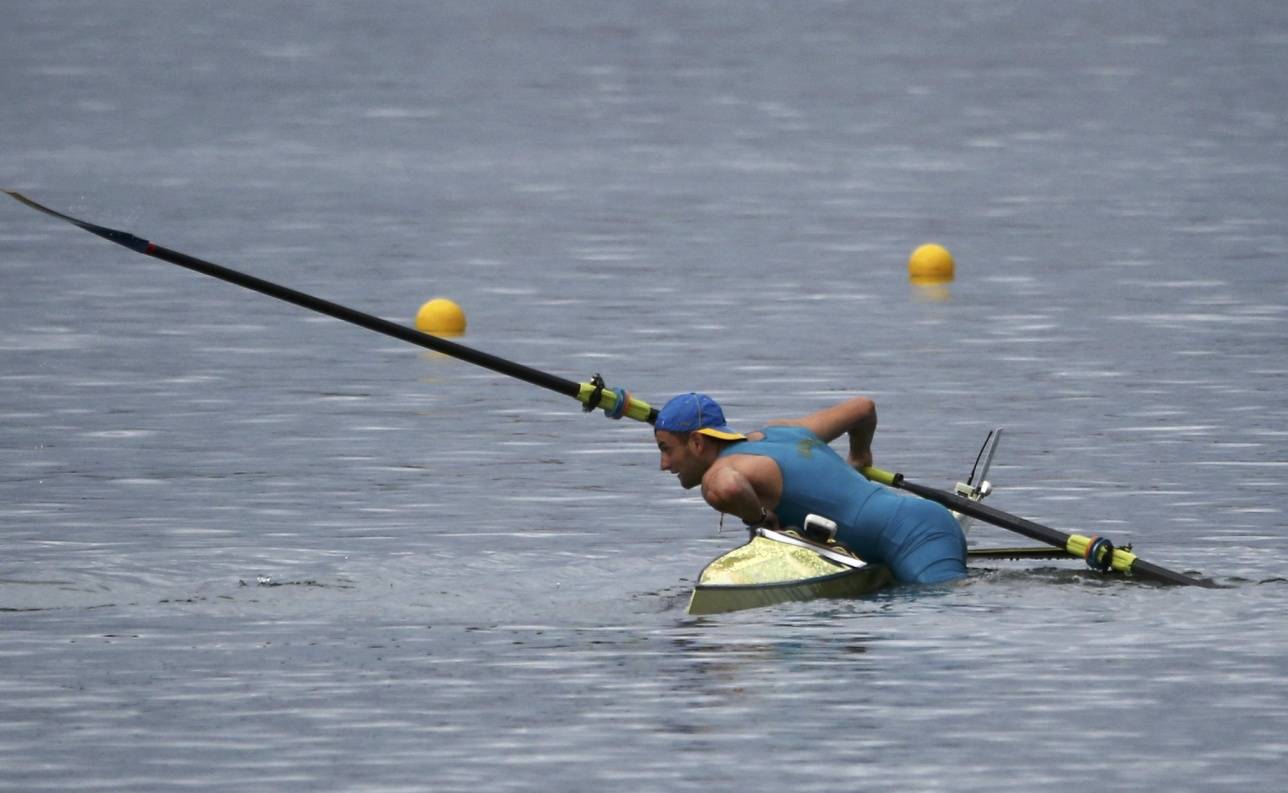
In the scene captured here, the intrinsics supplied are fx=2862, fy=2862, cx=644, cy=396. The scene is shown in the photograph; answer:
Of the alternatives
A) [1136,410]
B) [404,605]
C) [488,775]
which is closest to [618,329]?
[1136,410]

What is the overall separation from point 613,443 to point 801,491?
6.74 meters

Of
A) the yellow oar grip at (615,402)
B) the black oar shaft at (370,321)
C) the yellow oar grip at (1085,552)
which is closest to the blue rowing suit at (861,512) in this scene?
the yellow oar grip at (1085,552)

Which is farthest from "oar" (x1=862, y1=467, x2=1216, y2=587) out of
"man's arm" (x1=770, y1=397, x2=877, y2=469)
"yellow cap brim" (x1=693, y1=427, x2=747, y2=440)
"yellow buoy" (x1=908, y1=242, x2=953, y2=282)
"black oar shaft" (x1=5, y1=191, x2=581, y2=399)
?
"yellow buoy" (x1=908, y1=242, x2=953, y2=282)

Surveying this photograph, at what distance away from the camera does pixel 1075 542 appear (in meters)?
15.9

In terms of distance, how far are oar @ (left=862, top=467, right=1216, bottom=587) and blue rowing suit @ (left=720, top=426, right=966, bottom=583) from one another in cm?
52

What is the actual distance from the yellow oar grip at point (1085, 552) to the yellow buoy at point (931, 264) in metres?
15.3

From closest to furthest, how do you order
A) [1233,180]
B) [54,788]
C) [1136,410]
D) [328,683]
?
[54,788], [328,683], [1136,410], [1233,180]

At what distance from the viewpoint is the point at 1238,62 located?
62.3m

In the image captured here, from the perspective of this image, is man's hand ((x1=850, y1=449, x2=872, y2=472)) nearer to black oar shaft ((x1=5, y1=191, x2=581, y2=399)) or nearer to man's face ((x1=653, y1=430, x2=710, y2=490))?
man's face ((x1=653, y1=430, x2=710, y2=490))

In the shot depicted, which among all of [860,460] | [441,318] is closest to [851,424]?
[860,460]

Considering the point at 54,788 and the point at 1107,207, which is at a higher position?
the point at 1107,207

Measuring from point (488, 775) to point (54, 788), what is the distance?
1.81m

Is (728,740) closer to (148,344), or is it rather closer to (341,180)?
(148,344)

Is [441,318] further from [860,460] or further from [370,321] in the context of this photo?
[860,460]
